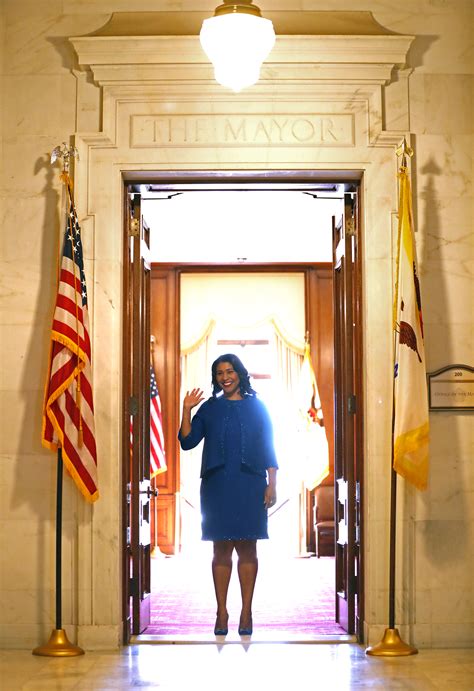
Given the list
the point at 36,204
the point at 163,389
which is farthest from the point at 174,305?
the point at 36,204

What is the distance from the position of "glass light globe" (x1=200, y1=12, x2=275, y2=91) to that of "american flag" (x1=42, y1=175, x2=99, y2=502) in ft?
4.67

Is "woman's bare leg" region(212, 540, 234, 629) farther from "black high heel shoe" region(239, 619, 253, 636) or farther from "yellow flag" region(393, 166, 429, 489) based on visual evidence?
"yellow flag" region(393, 166, 429, 489)

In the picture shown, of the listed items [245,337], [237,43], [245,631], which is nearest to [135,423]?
[245,631]

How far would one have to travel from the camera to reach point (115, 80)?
6.12 metres

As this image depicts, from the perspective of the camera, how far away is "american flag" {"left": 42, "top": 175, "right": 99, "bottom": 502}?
578 cm

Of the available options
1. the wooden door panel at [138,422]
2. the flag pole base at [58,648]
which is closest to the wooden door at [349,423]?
the wooden door panel at [138,422]

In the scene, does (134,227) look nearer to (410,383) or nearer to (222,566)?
(410,383)

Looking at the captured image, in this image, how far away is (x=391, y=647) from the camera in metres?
5.70

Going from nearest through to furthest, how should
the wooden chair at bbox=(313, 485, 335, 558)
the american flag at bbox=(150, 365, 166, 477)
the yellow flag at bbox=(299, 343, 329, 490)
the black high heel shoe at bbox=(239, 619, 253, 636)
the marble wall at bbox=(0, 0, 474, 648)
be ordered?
the marble wall at bbox=(0, 0, 474, 648) < the black high heel shoe at bbox=(239, 619, 253, 636) < the american flag at bbox=(150, 365, 166, 477) < the wooden chair at bbox=(313, 485, 335, 558) < the yellow flag at bbox=(299, 343, 329, 490)

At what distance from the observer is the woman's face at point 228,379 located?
654 centimetres

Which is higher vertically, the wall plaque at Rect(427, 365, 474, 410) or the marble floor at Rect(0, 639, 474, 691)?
the wall plaque at Rect(427, 365, 474, 410)

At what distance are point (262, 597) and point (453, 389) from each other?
3333mm

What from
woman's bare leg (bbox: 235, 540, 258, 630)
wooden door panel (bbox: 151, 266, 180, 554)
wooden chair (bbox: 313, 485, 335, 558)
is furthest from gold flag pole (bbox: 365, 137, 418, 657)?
wooden door panel (bbox: 151, 266, 180, 554)

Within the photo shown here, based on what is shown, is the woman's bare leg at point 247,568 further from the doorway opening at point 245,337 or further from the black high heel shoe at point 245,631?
the doorway opening at point 245,337
